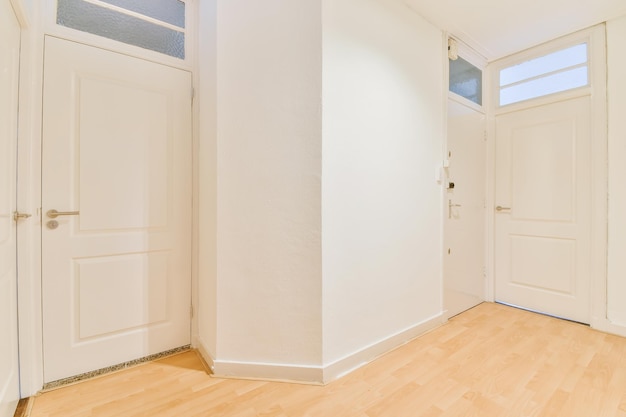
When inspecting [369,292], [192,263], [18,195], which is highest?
[18,195]

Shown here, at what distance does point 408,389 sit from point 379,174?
140 centimetres

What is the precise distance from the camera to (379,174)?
2.07 metres

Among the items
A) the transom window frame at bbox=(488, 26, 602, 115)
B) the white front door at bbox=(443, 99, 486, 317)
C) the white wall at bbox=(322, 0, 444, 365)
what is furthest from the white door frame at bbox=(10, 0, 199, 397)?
the transom window frame at bbox=(488, 26, 602, 115)

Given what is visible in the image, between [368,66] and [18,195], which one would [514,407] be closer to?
[368,66]

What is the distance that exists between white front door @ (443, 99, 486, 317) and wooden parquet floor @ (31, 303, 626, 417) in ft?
2.46

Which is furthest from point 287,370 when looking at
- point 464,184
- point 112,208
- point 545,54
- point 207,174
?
point 545,54

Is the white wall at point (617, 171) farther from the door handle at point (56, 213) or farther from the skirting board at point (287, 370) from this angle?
the door handle at point (56, 213)

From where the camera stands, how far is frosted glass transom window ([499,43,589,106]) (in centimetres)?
265

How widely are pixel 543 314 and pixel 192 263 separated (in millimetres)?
3442

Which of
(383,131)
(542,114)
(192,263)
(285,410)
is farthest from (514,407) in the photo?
(542,114)

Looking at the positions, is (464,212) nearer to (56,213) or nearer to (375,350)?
(375,350)

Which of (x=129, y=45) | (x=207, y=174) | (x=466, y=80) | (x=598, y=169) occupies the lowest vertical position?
(x=207, y=174)

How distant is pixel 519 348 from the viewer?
2.16 m

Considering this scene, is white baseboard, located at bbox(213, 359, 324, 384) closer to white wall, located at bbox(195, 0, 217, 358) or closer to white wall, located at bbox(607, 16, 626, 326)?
white wall, located at bbox(195, 0, 217, 358)
